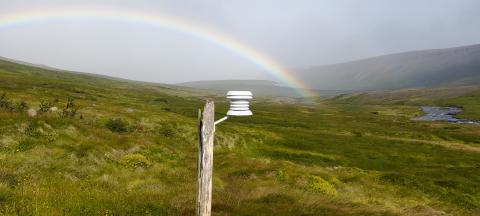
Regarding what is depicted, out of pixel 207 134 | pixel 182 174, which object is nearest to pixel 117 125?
pixel 182 174

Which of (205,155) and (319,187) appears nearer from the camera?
(205,155)

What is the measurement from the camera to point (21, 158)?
2138cm

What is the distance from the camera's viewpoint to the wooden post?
10188 mm

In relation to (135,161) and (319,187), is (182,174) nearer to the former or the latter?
(135,161)

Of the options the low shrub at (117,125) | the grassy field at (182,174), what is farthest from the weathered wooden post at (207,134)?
the low shrub at (117,125)

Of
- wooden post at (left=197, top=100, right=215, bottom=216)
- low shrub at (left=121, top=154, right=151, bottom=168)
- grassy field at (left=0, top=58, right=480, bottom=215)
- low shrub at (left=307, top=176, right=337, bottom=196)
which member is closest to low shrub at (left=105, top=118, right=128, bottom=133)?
grassy field at (left=0, top=58, right=480, bottom=215)

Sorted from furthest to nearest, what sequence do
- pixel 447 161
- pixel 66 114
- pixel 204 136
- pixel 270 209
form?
pixel 447 161 < pixel 66 114 < pixel 270 209 < pixel 204 136

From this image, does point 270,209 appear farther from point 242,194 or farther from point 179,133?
point 179,133

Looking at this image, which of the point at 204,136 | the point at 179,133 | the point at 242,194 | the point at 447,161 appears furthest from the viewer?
the point at 447,161

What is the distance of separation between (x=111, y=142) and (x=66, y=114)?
18702 millimetres

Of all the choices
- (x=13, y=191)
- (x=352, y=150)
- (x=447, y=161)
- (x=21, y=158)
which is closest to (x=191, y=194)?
(x=13, y=191)

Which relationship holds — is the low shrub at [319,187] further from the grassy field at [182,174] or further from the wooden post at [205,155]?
the wooden post at [205,155]

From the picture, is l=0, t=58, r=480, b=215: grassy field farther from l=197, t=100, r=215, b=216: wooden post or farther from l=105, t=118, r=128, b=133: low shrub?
l=197, t=100, r=215, b=216: wooden post

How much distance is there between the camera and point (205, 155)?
34.6 ft
